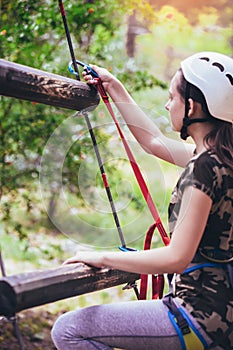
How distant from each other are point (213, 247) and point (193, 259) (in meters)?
0.06

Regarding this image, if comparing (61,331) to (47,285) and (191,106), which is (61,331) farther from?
(191,106)

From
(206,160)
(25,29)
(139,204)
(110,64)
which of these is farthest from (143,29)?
(206,160)

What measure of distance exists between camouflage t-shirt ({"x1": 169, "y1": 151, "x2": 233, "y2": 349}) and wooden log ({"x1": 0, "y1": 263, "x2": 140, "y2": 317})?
0.73 ft

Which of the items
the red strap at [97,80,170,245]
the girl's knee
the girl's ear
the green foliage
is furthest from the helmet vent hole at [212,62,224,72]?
the green foliage

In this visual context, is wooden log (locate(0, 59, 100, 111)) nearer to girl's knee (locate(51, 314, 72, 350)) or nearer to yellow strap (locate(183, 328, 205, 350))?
girl's knee (locate(51, 314, 72, 350))

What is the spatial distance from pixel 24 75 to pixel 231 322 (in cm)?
81

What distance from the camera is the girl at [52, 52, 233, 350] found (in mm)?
1379

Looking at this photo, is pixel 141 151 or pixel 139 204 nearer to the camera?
pixel 141 151

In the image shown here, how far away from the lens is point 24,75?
150 centimetres

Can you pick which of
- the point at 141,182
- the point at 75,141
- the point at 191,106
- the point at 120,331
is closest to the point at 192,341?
the point at 120,331

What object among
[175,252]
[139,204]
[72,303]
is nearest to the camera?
[175,252]

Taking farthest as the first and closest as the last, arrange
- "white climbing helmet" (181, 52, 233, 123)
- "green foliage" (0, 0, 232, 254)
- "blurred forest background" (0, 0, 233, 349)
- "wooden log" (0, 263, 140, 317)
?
"green foliage" (0, 0, 232, 254)
"blurred forest background" (0, 0, 233, 349)
"white climbing helmet" (181, 52, 233, 123)
"wooden log" (0, 263, 140, 317)

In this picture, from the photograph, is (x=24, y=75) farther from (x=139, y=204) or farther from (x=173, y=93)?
(x=139, y=204)

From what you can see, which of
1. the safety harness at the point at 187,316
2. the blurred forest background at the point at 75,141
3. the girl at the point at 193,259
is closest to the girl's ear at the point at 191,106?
the girl at the point at 193,259
